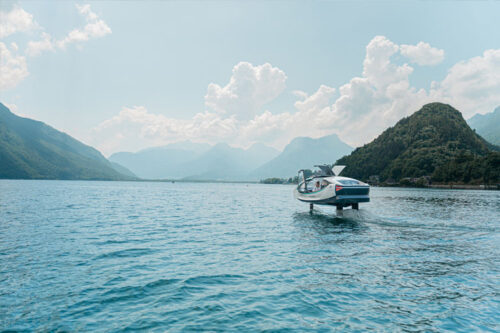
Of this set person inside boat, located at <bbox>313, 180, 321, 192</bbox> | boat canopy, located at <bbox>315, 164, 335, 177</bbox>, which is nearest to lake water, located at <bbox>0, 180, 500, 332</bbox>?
person inside boat, located at <bbox>313, 180, 321, 192</bbox>

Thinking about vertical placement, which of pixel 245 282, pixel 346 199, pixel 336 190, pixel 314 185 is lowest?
pixel 245 282

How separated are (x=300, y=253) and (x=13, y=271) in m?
15.0

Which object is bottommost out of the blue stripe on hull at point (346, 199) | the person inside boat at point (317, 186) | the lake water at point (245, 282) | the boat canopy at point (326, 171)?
the lake water at point (245, 282)

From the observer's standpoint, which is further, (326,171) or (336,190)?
(326,171)

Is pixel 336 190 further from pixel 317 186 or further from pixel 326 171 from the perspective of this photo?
pixel 326 171

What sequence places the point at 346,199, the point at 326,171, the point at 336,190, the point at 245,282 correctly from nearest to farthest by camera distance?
1. the point at 245,282
2. the point at 336,190
3. the point at 346,199
4. the point at 326,171

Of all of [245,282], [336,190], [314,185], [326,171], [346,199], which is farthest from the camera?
[314,185]

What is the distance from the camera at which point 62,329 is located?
804 cm

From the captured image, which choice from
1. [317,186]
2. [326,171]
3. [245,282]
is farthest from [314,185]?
[245,282]

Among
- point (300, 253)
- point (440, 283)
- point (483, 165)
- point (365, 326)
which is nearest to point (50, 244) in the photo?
point (300, 253)

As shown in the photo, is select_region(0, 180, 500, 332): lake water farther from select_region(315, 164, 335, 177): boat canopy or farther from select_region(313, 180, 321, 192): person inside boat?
select_region(315, 164, 335, 177): boat canopy

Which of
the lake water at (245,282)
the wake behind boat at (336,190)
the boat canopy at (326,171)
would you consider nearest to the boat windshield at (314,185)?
the wake behind boat at (336,190)

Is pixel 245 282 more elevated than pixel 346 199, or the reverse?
pixel 346 199

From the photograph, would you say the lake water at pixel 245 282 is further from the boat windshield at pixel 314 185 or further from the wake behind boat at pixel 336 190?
the boat windshield at pixel 314 185
